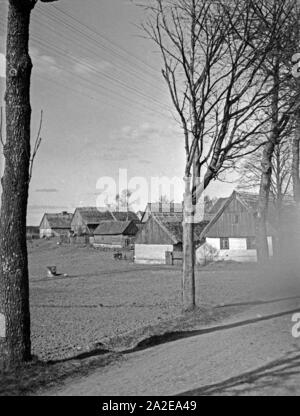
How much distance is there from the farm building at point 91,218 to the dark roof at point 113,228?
Result: 1126cm

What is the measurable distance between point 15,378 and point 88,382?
1.01 metres

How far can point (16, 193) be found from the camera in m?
7.19

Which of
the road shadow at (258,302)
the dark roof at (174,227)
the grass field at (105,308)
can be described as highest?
the dark roof at (174,227)

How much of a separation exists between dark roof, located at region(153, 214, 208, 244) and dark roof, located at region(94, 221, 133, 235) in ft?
62.3

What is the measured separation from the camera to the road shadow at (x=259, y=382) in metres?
5.81

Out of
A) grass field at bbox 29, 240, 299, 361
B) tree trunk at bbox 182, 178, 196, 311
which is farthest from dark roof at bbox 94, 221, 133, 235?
tree trunk at bbox 182, 178, 196, 311

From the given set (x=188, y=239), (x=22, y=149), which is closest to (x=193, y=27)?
(x=188, y=239)

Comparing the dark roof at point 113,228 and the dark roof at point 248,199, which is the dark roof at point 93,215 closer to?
the dark roof at point 113,228

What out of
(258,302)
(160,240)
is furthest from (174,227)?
(258,302)

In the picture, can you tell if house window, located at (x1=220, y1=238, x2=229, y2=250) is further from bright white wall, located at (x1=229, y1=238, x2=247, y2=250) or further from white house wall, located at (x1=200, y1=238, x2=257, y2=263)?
bright white wall, located at (x1=229, y1=238, x2=247, y2=250)

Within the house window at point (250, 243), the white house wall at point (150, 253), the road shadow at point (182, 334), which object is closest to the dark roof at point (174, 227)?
the white house wall at point (150, 253)

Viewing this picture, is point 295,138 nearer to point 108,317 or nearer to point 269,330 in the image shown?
point 108,317

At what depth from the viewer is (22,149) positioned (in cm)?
728

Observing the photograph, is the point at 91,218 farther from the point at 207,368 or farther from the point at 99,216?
the point at 207,368
